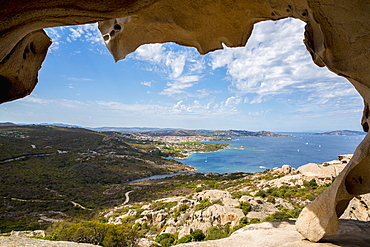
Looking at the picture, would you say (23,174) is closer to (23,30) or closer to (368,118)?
(23,30)

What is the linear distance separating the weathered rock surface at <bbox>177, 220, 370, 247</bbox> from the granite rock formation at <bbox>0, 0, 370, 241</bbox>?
44cm

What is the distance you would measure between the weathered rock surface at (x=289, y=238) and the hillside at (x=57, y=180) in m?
25.9

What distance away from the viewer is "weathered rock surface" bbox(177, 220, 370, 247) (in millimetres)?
4625

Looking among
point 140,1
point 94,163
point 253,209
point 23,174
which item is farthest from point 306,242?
point 94,163

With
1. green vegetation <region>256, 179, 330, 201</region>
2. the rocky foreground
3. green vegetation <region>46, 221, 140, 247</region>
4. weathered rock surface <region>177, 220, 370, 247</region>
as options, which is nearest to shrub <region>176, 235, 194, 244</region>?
the rocky foreground

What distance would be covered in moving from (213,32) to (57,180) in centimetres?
5072

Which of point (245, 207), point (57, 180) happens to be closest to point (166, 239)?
point (245, 207)

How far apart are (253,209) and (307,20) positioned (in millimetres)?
13097

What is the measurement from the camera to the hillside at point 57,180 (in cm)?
2707

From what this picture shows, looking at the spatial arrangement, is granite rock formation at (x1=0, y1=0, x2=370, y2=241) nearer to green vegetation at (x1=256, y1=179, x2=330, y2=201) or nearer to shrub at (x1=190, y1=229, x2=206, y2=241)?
shrub at (x1=190, y1=229, x2=206, y2=241)

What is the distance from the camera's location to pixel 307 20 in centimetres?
509

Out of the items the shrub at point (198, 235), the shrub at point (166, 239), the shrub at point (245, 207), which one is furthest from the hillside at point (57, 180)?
the shrub at point (245, 207)

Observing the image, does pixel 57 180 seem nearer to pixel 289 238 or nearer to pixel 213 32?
pixel 213 32

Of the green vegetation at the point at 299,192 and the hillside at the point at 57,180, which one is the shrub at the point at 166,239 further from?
the hillside at the point at 57,180
